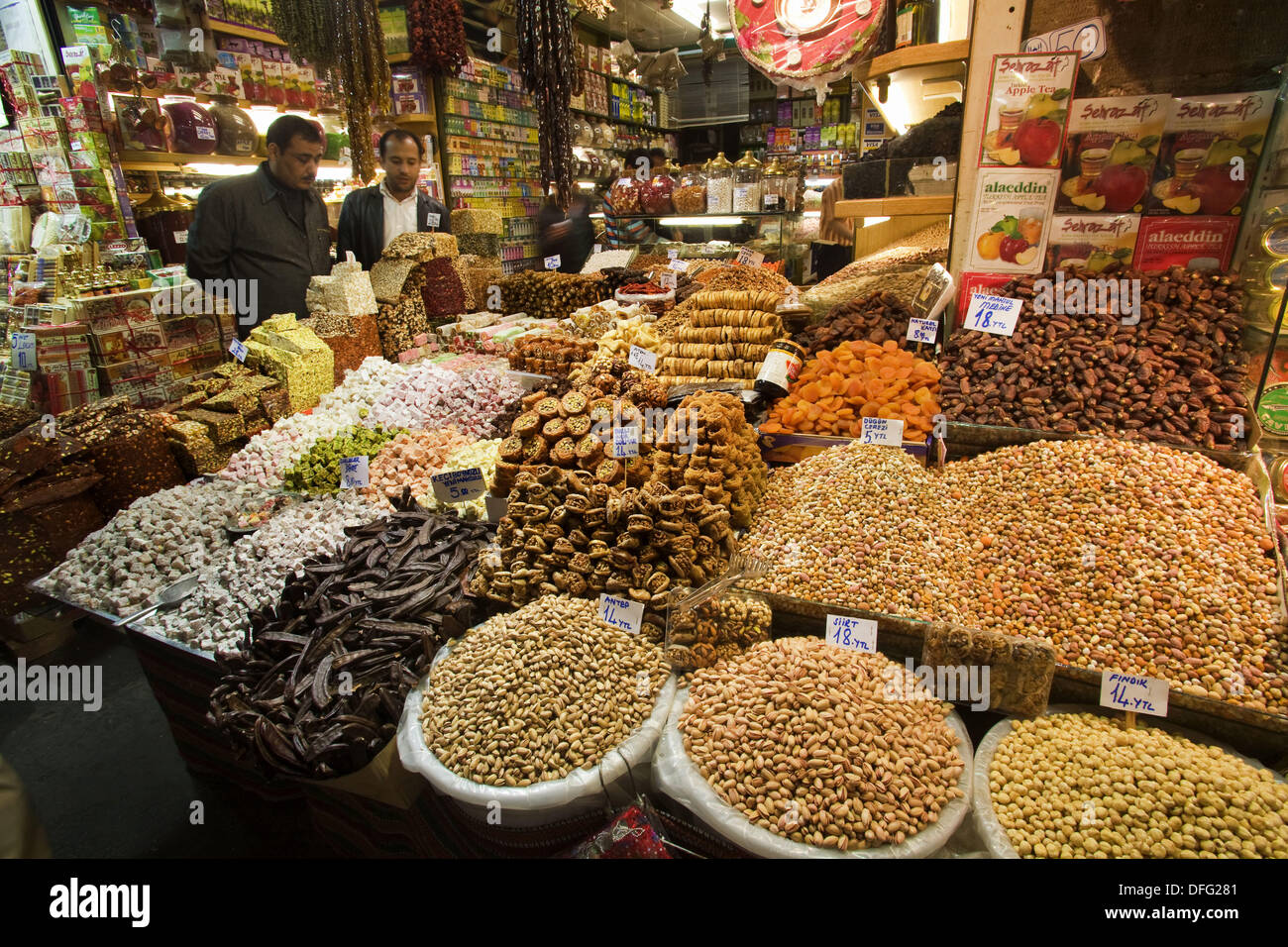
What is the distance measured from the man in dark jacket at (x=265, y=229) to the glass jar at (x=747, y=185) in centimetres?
266

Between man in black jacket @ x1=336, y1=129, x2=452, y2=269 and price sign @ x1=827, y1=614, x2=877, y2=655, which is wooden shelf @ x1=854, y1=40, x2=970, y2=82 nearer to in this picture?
price sign @ x1=827, y1=614, x2=877, y2=655

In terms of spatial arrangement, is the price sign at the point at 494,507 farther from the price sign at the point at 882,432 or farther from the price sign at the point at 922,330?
the price sign at the point at 922,330

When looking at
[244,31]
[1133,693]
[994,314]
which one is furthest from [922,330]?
[244,31]

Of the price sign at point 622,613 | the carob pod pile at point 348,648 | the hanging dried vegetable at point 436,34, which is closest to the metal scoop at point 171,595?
the carob pod pile at point 348,648

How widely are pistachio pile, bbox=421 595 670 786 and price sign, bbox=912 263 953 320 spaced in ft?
5.81

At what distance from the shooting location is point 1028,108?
7.33 ft

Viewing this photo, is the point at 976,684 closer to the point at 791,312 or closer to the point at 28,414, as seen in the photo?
the point at 791,312

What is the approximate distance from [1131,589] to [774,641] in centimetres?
83

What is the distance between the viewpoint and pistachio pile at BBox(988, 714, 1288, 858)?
3.66 feet

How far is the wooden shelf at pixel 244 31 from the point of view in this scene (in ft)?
14.4

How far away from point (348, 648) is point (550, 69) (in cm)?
284

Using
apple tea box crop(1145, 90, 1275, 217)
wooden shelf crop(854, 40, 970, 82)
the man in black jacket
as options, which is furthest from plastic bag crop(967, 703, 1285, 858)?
the man in black jacket
